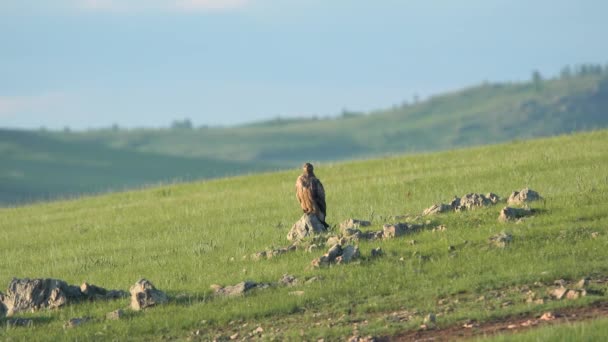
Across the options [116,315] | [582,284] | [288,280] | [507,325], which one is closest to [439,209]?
[288,280]

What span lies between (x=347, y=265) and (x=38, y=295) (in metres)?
4.84

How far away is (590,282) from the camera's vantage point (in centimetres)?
1717

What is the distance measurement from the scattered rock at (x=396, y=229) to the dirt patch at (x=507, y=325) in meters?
5.41

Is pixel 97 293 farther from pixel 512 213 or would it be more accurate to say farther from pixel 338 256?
pixel 512 213

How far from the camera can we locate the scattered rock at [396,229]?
21.2 meters

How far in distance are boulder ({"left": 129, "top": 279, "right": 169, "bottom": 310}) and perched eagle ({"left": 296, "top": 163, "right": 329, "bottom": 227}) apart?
A: 15.5ft

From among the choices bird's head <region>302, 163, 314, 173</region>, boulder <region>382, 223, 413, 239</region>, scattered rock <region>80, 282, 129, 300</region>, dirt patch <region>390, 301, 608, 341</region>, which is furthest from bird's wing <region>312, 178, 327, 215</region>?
dirt patch <region>390, 301, 608, 341</region>

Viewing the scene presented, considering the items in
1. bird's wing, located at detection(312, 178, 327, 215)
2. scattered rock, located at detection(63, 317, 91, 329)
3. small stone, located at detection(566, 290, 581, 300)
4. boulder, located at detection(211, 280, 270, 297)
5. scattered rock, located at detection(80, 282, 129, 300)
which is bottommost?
small stone, located at detection(566, 290, 581, 300)

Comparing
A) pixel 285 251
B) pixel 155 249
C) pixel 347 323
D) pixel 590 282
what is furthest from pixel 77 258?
pixel 590 282

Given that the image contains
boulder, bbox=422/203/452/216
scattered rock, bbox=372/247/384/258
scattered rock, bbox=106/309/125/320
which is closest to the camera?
scattered rock, bbox=106/309/125/320

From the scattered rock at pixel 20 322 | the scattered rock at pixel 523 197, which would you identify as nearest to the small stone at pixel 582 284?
the scattered rock at pixel 523 197

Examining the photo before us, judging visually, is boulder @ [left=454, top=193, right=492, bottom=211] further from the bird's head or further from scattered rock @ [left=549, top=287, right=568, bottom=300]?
scattered rock @ [left=549, top=287, right=568, bottom=300]

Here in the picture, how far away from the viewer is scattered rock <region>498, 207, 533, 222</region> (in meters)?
21.3

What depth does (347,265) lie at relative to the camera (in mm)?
19375
